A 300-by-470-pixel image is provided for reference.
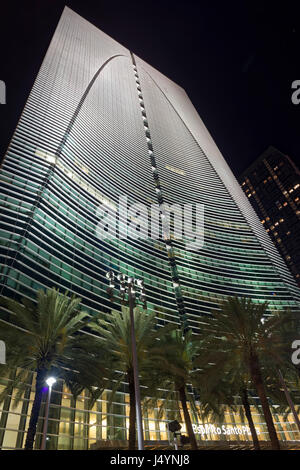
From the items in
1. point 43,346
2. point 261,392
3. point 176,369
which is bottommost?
point 261,392

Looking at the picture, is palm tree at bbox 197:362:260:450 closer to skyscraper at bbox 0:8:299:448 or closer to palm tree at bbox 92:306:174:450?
palm tree at bbox 92:306:174:450

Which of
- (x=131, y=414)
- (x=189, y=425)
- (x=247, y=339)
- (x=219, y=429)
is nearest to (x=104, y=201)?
(x=219, y=429)

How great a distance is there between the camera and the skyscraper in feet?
112

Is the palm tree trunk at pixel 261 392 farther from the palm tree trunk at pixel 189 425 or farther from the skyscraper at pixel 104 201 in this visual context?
the skyscraper at pixel 104 201

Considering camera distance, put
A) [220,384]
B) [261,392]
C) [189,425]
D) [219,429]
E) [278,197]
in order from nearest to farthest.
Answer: [261,392]
[189,425]
[220,384]
[219,429]
[278,197]

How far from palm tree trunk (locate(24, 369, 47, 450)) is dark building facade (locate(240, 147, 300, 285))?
101637 mm

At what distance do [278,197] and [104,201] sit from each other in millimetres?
100874

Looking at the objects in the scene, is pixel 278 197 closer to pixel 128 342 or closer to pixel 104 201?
pixel 104 201

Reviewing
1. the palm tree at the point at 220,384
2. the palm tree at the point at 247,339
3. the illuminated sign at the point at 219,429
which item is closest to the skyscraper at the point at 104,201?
the illuminated sign at the point at 219,429

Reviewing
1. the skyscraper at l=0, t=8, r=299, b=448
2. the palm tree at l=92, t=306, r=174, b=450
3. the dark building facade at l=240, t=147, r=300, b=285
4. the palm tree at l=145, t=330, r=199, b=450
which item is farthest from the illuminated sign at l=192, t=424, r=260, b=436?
the dark building facade at l=240, t=147, r=300, b=285

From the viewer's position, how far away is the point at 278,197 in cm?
13212

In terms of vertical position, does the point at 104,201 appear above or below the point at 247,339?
above

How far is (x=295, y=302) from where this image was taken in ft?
223
